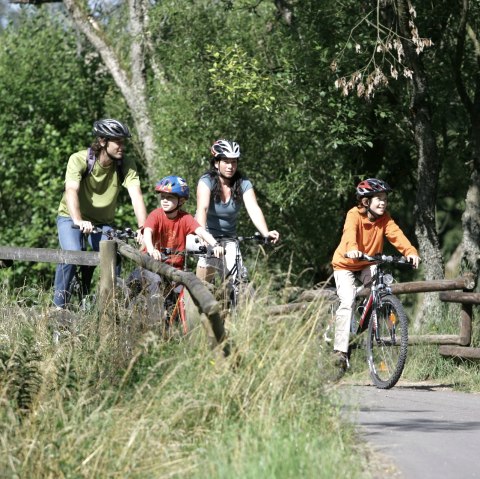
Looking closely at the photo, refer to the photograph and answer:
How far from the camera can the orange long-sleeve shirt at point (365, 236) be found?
12.7 m

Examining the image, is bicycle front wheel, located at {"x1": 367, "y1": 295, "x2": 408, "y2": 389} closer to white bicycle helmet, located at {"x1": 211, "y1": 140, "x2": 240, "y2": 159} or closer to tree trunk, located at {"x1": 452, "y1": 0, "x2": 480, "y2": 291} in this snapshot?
white bicycle helmet, located at {"x1": 211, "y1": 140, "x2": 240, "y2": 159}

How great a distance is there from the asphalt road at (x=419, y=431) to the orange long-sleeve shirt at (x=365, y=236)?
1241 millimetres

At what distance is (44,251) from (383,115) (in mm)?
7272

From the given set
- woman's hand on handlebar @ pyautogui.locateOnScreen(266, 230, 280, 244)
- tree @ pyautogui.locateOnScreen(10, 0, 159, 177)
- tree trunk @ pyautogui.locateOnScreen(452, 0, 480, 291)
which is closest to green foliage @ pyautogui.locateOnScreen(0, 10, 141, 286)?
tree @ pyautogui.locateOnScreen(10, 0, 159, 177)

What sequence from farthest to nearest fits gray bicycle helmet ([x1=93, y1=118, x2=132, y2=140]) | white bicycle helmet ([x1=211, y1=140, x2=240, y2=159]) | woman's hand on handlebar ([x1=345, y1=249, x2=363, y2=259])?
woman's hand on handlebar ([x1=345, y1=249, x2=363, y2=259]) < white bicycle helmet ([x1=211, y1=140, x2=240, y2=159]) < gray bicycle helmet ([x1=93, y1=118, x2=132, y2=140])

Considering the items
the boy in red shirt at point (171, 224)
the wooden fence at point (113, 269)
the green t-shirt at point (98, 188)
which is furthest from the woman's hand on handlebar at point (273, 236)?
the wooden fence at point (113, 269)

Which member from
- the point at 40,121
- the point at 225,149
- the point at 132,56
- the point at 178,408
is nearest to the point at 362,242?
the point at 225,149

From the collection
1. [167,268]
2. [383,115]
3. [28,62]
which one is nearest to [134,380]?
[167,268]

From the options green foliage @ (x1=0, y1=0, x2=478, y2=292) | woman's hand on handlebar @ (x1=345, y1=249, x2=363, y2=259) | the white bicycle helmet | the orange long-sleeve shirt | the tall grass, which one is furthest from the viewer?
green foliage @ (x1=0, y1=0, x2=478, y2=292)

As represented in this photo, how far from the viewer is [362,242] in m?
12.9

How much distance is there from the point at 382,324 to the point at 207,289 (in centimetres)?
452

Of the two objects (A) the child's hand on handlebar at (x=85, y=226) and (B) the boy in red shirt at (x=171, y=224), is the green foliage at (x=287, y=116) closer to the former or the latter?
(B) the boy in red shirt at (x=171, y=224)

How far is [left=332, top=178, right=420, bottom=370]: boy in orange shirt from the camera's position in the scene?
41.5 ft

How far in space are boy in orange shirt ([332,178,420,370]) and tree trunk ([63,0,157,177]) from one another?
31.7ft
